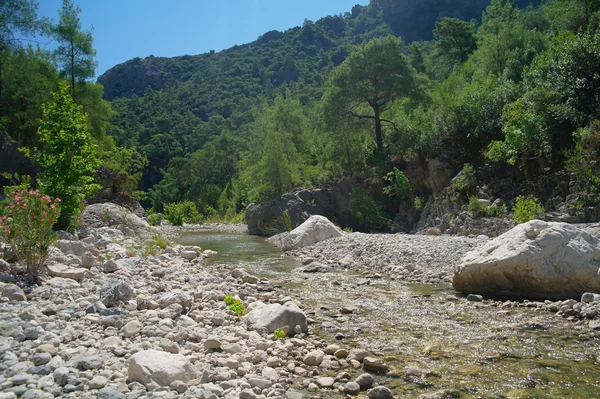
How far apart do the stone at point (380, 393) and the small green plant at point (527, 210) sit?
11363 millimetres

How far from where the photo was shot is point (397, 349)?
555cm

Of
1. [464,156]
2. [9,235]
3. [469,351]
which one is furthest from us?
[464,156]

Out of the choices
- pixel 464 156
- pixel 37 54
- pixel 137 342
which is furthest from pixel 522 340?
pixel 37 54

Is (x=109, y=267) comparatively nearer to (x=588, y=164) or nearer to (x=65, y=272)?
(x=65, y=272)

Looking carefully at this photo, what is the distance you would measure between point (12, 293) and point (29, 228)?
122 cm

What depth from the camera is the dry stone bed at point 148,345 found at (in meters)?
4.01

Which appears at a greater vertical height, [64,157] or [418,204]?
[64,157]

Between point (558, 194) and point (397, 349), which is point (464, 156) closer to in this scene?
point (558, 194)

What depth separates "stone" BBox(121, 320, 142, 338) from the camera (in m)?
5.25

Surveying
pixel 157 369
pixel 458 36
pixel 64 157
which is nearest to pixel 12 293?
pixel 157 369

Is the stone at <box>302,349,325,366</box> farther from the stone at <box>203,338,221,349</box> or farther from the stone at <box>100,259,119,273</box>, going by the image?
the stone at <box>100,259,119,273</box>

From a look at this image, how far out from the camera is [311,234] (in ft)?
56.0

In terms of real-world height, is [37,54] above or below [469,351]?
above

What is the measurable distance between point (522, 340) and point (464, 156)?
1629cm
